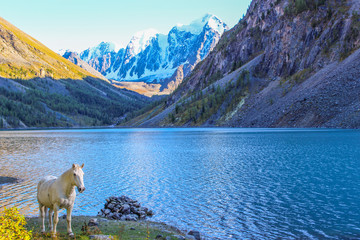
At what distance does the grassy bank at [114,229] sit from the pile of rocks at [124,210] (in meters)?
1.24

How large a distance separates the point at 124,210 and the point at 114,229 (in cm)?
477

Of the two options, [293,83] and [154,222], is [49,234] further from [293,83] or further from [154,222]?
[293,83]

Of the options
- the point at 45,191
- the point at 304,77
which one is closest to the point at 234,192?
the point at 45,191

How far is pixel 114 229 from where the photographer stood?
1811 cm

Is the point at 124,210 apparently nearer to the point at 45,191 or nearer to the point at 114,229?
the point at 114,229

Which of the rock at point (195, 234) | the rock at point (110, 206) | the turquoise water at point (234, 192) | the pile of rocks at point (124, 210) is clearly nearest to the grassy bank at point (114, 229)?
the rock at point (195, 234)

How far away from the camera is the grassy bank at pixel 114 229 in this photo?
16.1 meters

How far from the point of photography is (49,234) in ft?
49.9

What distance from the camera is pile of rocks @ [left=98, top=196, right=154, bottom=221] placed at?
2173 cm

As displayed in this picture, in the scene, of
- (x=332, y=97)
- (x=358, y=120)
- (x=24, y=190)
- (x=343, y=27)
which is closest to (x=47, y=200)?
(x=24, y=190)

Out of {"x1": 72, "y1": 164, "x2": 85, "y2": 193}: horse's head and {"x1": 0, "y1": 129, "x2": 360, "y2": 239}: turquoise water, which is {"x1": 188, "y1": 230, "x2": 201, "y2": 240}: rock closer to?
{"x1": 0, "y1": 129, "x2": 360, "y2": 239}: turquoise water

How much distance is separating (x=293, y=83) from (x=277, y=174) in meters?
129

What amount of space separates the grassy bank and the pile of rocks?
1238 mm

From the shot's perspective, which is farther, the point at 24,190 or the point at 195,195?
the point at 24,190
